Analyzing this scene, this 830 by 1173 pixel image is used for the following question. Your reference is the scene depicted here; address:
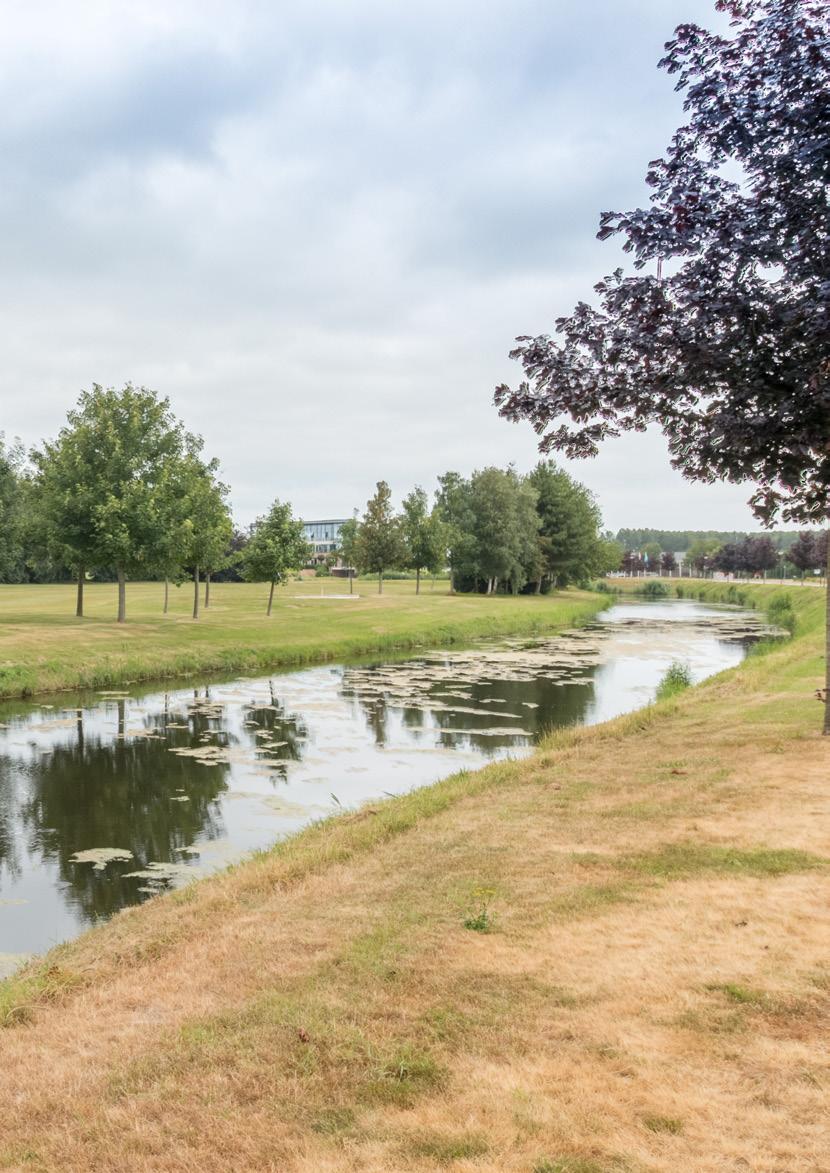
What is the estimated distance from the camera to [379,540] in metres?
64.0

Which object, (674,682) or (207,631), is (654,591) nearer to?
(207,631)

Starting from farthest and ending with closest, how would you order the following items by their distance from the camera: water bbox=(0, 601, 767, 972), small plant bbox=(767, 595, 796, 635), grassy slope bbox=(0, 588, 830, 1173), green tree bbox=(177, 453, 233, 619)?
small plant bbox=(767, 595, 796, 635), green tree bbox=(177, 453, 233, 619), water bbox=(0, 601, 767, 972), grassy slope bbox=(0, 588, 830, 1173)

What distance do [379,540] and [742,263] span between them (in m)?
56.5

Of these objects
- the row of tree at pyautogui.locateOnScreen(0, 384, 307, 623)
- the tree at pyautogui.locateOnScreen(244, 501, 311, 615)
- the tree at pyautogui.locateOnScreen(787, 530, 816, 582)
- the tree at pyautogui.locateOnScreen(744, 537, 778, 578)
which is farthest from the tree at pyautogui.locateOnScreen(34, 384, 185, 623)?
the tree at pyautogui.locateOnScreen(744, 537, 778, 578)

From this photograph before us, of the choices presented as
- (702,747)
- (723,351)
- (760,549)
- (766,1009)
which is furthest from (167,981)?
(760,549)

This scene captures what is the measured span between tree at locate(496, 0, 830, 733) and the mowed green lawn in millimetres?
20284

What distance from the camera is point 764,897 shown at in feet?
21.1

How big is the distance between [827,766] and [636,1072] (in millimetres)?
7394

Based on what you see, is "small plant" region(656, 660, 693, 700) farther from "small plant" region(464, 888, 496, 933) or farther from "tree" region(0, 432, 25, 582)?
"tree" region(0, 432, 25, 582)

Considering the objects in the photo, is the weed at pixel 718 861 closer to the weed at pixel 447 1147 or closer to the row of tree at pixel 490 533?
the weed at pixel 447 1147

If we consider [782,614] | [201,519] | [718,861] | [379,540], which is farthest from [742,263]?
[379,540]

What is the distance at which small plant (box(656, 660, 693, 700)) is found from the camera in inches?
937

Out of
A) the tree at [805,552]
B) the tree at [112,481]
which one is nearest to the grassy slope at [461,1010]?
the tree at [112,481]

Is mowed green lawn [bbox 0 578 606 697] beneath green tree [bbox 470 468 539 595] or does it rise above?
beneath
